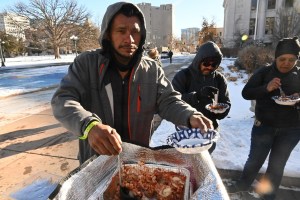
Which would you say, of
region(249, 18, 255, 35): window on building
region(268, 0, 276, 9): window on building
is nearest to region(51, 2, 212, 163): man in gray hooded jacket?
region(249, 18, 255, 35): window on building

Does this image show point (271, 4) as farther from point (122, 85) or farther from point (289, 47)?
point (122, 85)

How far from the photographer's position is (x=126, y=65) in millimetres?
1632

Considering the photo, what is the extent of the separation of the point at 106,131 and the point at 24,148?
420 cm

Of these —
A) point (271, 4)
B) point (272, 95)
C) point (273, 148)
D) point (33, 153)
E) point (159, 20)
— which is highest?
point (159, 20)

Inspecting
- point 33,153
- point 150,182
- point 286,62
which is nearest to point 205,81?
point 286,62

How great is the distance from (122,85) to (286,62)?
184cm

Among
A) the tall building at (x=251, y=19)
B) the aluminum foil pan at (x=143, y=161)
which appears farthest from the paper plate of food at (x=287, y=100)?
the tall building at (x=251, y=19)

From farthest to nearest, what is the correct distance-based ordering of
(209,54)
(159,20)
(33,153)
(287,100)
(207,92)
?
(159,20) → (33,153) → (209,54) → (207,92) → (287,100)

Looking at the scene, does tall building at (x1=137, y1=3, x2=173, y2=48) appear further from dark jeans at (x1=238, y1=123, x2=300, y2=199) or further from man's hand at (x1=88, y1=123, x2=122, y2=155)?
man's hand at (x1=88, y1=123, x2=122, y2=155)

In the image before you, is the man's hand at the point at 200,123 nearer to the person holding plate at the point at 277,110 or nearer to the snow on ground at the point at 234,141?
the person holding plate at the point at 277,110

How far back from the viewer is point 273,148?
8.93ft

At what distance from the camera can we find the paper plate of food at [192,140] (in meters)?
1.25

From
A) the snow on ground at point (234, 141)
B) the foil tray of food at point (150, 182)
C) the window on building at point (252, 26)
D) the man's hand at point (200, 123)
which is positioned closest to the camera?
the foil tray of food at point (150, 182)

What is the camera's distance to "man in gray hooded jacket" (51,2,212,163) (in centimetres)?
154
